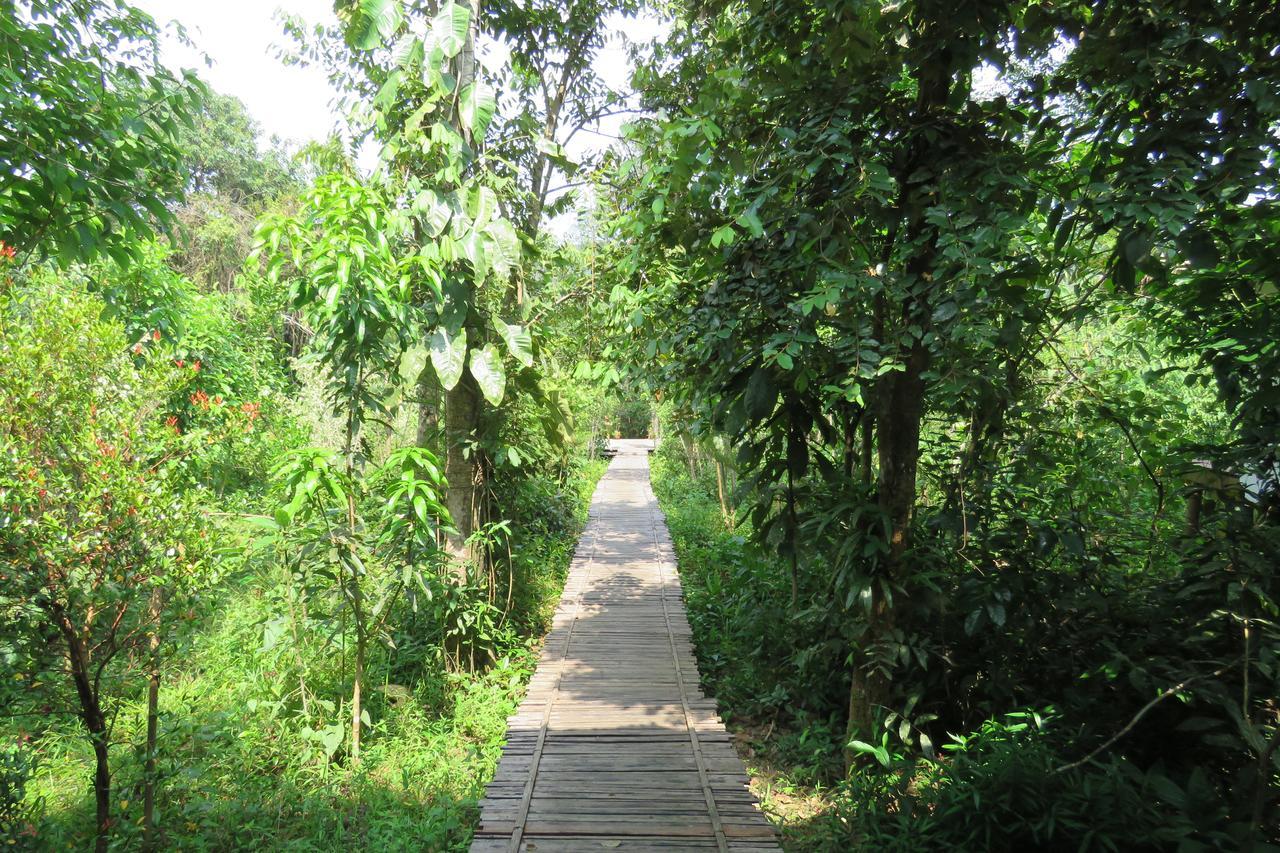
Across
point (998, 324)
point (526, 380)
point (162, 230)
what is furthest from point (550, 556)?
point (998, 324)

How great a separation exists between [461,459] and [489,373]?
105 centimetres

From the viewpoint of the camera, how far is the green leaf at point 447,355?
3809 mm

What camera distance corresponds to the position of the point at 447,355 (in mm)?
3840

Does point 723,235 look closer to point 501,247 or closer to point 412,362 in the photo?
point 501,247

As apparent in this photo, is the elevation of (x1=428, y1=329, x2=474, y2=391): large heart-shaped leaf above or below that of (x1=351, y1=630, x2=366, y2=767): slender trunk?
above

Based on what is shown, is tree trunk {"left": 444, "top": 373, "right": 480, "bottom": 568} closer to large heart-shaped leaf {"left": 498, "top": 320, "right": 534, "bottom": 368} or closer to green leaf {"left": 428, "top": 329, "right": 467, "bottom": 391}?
large heart-shaped leaf {"left": 498, "top": 320, "right": 534, "bottom": 368}

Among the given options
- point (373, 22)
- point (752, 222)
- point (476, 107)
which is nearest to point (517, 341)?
point (476, 107)

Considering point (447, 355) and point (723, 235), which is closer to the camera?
point (723, 235)

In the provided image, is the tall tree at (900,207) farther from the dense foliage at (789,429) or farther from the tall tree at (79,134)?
the tall tree at (79,134)

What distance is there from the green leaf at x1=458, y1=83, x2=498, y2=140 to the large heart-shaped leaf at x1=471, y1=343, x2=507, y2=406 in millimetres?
1219

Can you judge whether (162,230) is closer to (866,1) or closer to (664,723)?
(866,1)

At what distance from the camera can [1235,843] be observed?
2268 millimetres

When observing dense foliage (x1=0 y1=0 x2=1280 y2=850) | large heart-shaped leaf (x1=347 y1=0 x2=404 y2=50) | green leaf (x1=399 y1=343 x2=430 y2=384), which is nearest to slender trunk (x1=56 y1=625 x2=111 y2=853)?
dense foliage (x1=0 y1=0 x2=1280 y2=850)

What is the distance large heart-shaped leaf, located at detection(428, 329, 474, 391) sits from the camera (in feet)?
12.5
